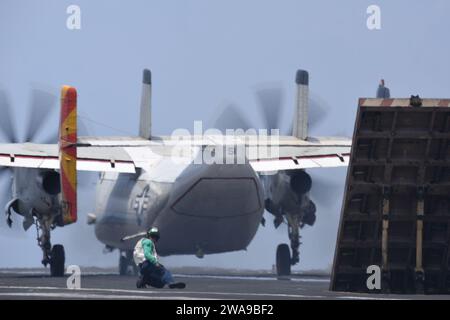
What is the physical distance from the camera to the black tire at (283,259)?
51.4 meters

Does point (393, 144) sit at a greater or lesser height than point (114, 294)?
greater

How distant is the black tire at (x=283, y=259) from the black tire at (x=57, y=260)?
840cm

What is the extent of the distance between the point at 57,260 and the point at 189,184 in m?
5.30

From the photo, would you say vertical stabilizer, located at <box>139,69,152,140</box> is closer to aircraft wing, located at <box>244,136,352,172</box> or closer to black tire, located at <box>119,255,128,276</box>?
black tire, located at <box>119,255,128,276</box>

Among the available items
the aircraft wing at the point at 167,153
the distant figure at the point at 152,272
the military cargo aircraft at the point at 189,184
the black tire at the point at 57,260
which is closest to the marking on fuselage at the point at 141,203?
the military cargo aircraft at the point at 189,184

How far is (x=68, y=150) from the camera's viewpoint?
39.9 m

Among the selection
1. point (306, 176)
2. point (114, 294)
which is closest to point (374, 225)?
point (114, 294)

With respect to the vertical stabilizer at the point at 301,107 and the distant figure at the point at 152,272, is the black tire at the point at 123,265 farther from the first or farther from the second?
the distant figure at the point at 152,272

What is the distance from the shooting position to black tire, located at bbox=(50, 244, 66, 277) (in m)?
47.4
